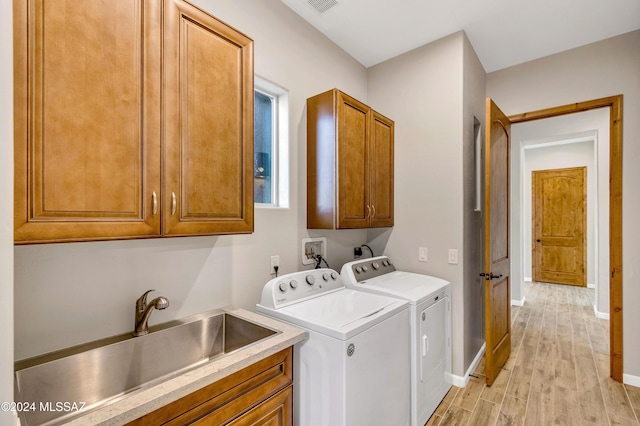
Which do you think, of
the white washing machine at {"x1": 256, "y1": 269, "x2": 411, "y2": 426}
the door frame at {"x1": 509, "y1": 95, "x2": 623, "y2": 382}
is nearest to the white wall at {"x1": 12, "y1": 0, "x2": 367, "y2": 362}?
the white washing machine at {"x1": 256, "y1": 269, "x2": 411, "y2": 426}

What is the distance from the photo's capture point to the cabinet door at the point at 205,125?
117cm

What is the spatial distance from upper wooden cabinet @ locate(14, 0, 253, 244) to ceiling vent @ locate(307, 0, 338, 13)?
0.93 meters

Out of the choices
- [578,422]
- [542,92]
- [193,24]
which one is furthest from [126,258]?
[542,92]

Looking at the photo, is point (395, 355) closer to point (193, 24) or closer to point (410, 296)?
point (410, 296)

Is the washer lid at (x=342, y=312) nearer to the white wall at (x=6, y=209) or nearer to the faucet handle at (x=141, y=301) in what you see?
the faucet handle at (x=141, y=301)

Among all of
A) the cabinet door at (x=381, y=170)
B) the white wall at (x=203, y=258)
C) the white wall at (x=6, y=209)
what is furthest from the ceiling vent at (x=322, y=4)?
the white wall at (x=6, y=209)

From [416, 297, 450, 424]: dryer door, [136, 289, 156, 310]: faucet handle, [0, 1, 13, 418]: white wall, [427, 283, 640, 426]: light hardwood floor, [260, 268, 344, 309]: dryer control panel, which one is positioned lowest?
[427, 283, 640, 426]: light hardwood floor

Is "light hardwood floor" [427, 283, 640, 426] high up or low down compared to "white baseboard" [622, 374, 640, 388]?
down

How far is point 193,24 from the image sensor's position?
125 centimetres

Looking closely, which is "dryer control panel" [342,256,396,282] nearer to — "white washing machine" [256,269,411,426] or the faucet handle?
"white washing machine" [256,269,411,426]

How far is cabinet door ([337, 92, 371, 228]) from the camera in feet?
6.82

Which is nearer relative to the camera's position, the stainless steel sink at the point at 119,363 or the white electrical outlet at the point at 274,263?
the stainless steel sink at the point at 119,363

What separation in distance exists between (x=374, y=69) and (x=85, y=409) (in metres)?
3.13

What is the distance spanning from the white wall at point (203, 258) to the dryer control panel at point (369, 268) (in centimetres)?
25
